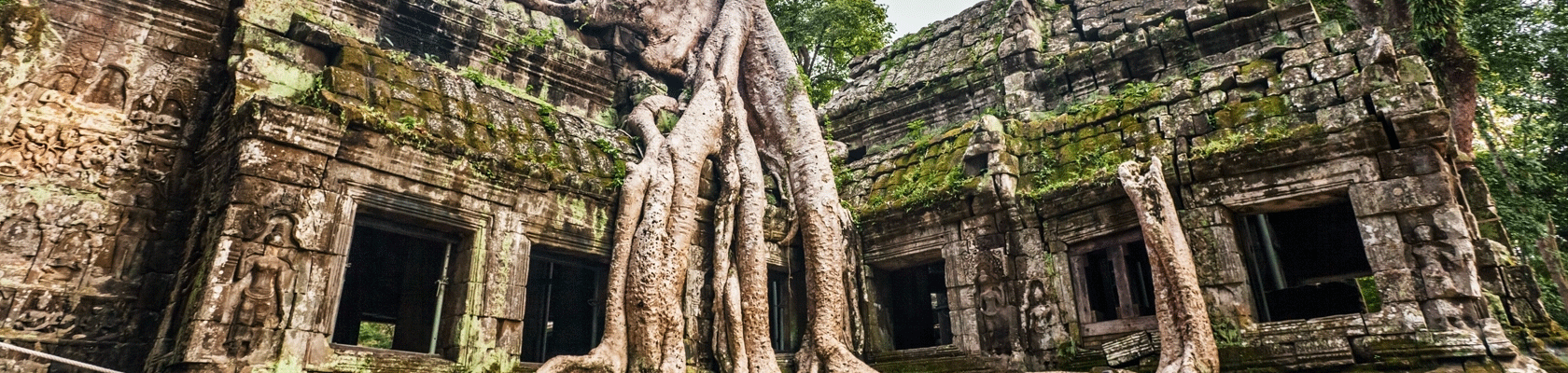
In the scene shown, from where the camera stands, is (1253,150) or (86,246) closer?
(86,246)

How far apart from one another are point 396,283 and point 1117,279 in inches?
276

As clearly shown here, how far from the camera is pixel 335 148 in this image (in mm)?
5113

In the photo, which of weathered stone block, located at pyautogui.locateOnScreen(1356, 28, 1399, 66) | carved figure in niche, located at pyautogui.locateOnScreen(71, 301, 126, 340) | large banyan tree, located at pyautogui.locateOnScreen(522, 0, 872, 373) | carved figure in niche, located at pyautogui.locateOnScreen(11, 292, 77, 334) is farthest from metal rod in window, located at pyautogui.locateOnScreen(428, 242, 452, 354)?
weathered stone block, located at pyautogui.locateOnScreen(1356, 28, 1399, 66)

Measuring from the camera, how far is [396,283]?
8.50 metres

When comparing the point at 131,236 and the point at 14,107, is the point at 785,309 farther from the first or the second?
the point at 14,107

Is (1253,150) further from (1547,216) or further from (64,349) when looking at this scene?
(64,349)

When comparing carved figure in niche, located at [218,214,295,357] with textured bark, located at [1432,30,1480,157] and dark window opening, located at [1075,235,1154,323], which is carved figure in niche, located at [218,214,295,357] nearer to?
dark window opening, located at [1075,235,1154,323]

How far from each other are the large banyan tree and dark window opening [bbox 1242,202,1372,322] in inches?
122

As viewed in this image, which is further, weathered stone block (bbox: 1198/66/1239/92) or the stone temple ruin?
weathered stone block (bbox: 1198/66/1239/92)

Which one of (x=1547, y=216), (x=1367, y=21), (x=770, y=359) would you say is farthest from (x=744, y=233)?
(x=1547, y=216)

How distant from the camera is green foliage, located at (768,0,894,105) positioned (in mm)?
13766

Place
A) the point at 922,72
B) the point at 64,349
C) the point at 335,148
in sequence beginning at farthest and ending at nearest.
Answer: the point at 922,72
the point at 335,148
the point at 64,349

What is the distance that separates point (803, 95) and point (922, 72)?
59.3 inches

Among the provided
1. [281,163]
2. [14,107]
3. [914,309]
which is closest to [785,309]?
[914,309]
